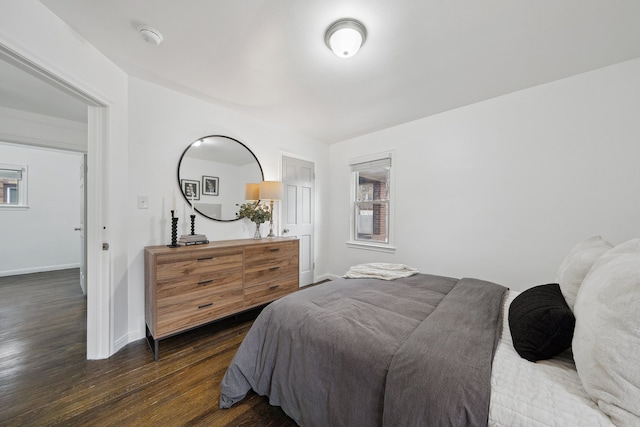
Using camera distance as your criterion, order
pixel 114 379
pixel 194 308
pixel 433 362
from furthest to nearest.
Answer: pixel 194 308, pixel 114 379, pixel 433 362

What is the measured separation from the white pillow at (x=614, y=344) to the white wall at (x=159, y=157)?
2.92 m

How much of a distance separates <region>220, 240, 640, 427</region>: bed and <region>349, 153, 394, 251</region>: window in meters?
1.93

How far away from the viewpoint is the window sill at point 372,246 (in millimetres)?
3406

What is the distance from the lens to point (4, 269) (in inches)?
159

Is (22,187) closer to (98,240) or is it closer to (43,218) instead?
(43,218)

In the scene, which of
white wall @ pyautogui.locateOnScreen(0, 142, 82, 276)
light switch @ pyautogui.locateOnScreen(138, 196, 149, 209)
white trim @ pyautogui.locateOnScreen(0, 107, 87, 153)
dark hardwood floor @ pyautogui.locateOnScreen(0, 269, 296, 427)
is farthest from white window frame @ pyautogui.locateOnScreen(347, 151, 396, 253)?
white wall @ pyautogui.locateOnScreen(0, 142, 82, 276)

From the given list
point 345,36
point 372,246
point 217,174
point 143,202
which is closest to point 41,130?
point 143,202

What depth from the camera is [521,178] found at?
239cm

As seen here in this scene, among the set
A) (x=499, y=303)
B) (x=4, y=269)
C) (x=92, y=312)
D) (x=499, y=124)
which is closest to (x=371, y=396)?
(x=499, y=303)

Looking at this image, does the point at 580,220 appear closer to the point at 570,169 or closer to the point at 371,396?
the point at 570,169

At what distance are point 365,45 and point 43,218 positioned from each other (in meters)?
6.53

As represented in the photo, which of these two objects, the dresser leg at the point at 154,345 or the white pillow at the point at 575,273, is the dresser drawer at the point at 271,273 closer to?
the dresser leg at the point at 154,345

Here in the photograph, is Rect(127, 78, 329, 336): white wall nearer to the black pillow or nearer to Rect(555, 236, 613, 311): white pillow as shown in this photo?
the black pillow

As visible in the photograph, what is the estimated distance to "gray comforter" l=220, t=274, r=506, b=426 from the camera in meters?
0.83
